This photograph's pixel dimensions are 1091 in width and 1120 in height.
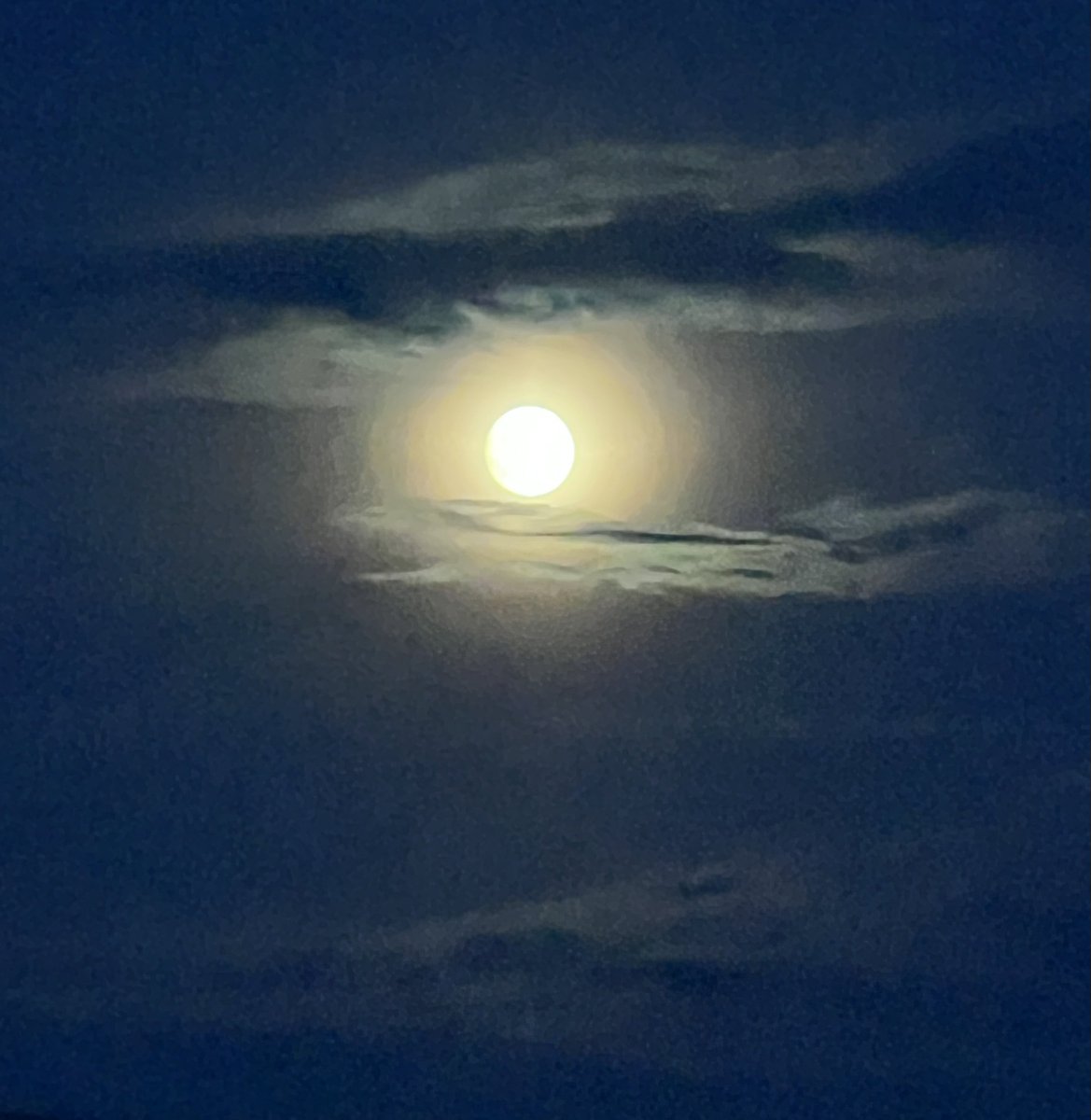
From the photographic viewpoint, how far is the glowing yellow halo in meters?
1.60

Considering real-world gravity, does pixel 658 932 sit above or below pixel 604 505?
below

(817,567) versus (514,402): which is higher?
(514,402)

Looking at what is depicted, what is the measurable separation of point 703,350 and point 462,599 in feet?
1.30

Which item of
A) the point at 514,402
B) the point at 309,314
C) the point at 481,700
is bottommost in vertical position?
the point at 481,700

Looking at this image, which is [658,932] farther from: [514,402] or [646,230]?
[646,230]

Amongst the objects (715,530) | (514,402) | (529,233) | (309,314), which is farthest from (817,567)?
(309,314)

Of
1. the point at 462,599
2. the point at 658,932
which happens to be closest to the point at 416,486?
the point at 462,599

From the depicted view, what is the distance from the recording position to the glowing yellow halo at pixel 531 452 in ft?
5.24

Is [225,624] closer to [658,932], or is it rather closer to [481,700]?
[481,700]

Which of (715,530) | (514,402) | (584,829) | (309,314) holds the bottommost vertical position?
(584,829)

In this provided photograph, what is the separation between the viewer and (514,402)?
162cm

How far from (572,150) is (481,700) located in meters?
0.63

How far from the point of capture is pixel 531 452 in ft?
5.25

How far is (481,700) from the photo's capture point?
162 centimetres
